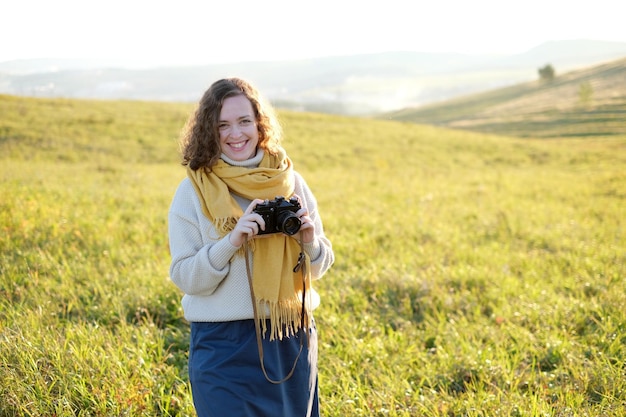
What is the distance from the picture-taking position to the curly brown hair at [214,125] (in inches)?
104

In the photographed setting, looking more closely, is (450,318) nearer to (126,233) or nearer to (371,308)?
(371,308)

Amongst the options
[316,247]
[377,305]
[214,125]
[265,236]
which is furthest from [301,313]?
[377,305]

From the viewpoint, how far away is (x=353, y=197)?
1164 centimetres

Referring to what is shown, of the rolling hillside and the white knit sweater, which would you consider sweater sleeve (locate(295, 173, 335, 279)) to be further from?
the rolling hillside

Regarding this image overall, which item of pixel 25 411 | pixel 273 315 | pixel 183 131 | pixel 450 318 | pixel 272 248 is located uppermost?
pixel 183 131

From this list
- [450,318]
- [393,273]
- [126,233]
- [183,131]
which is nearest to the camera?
[183,131]

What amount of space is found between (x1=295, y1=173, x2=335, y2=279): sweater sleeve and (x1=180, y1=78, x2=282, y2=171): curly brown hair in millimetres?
297

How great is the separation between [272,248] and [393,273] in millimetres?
3307

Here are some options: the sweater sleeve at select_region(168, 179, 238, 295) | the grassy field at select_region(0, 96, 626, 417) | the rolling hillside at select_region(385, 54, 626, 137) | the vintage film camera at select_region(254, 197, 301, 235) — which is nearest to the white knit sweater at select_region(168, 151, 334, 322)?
the sweater sleeve at select_region(168, 179, 238, 295)

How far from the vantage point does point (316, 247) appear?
2.69 metres

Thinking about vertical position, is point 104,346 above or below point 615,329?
Answer: above

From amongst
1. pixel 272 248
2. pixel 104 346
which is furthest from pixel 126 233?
pixel 272 248

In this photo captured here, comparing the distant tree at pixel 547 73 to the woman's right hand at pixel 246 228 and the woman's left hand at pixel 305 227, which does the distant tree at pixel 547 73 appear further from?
the woman's right hand at pixel 246 228

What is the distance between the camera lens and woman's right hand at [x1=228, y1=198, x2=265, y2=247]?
2.34 meters
